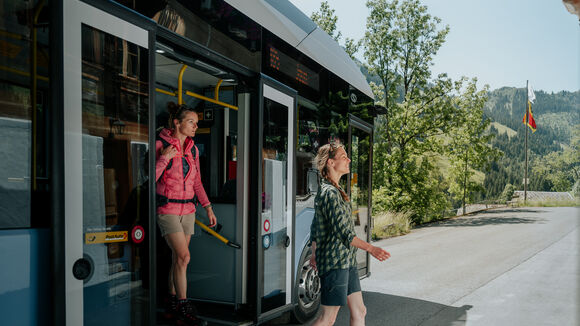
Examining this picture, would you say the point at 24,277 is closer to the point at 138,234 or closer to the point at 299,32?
the point at 138,234

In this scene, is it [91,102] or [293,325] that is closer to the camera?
[91,102]

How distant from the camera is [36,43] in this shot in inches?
76.2

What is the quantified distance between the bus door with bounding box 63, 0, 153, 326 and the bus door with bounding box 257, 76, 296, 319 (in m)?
1.52

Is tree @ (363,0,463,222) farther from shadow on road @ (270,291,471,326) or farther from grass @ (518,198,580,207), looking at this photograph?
grass @ (518,198,580,207)

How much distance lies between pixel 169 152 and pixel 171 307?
1.43 metres

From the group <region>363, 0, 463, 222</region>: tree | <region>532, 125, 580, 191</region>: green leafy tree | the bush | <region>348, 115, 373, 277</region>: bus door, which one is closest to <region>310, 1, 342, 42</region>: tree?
<region>363, 0, 463, 222</region>: tree

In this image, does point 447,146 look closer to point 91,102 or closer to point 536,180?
point 91,102

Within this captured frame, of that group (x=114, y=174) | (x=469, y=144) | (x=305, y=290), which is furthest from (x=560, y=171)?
(x=114, y=174)

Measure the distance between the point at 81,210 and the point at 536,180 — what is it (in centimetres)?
10245

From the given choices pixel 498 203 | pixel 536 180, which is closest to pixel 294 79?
pixel 498 203

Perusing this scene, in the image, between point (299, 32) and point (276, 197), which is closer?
point (276, 197)

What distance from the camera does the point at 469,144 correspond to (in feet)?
77.0

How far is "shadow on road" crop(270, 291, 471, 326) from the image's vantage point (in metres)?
5.11

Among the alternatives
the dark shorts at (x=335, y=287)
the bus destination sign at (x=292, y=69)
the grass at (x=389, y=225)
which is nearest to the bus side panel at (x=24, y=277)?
the dark shorts at (x=335, y=287)
